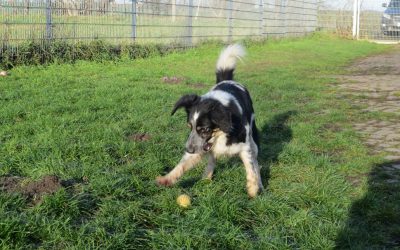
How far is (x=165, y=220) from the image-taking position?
10.1ft

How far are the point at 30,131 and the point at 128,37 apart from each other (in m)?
7.57

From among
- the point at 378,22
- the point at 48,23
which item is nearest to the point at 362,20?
the point at 378,22

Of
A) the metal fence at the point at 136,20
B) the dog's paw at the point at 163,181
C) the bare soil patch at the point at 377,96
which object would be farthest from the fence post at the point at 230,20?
the dog's paw at the point at 163,181

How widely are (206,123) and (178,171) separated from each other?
50 cm

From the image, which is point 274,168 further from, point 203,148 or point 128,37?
point 128,37

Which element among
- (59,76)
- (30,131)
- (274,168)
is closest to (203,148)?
(274,168)

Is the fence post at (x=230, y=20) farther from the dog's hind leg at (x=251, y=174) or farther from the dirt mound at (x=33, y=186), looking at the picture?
the dirt mound at (x=33, y=186)

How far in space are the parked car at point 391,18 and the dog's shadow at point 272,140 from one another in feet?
66.4

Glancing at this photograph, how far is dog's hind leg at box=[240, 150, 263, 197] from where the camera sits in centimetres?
365

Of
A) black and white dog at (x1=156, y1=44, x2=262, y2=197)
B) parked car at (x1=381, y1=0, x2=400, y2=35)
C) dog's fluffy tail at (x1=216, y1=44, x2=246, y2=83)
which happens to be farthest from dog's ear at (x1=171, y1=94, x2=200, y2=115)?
parked car at (x1=381, y1=0, x2=400, y2=35)

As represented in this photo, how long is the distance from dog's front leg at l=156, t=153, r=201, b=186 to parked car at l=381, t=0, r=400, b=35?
23409 millimetres

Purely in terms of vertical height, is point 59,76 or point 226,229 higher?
point 59,76

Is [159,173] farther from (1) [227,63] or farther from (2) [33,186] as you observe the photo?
(1) [227,63]

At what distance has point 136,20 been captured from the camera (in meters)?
12.5
